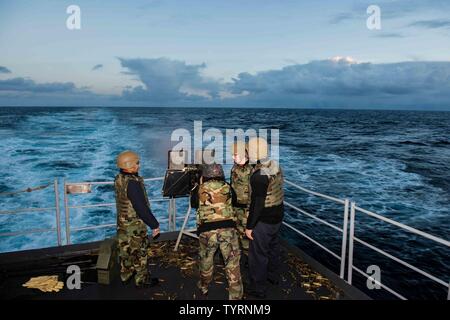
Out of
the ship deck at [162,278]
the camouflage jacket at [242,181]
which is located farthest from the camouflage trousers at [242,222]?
the ship deck at [162,278]

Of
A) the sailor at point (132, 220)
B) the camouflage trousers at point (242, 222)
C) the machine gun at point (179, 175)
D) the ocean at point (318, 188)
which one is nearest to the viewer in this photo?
the sailor at point (132, 220)

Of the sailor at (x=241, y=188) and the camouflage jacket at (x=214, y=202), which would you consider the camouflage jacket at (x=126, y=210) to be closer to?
the camouflage jacket at (x=214, y=202)

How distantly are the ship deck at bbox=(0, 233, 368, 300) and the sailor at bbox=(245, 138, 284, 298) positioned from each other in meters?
0.29

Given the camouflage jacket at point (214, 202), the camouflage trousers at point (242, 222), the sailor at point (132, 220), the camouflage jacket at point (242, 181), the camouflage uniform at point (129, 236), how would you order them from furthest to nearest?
the camouflage trousers at point (242, 222), the camouflage jacket at point (242, 181), the camouflage uniform at point (129, 236), the sailor at point (132, 220), the camouflage jacket at point (214, 202)

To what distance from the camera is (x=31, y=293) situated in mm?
4922

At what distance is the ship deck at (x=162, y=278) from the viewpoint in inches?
196

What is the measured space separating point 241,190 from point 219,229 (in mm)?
1198

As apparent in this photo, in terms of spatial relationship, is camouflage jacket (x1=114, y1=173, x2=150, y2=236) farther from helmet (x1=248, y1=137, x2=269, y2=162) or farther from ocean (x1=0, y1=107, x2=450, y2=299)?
ocean (x1=0, y1=107, x2=450, y2=299)

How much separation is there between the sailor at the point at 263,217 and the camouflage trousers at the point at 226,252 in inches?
11.5

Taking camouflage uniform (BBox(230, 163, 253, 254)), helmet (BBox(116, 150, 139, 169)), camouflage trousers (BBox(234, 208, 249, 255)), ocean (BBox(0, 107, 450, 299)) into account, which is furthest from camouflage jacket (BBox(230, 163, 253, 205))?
ocean (BBox(0, 107, 450, 299))

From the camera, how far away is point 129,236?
495 centimetres
